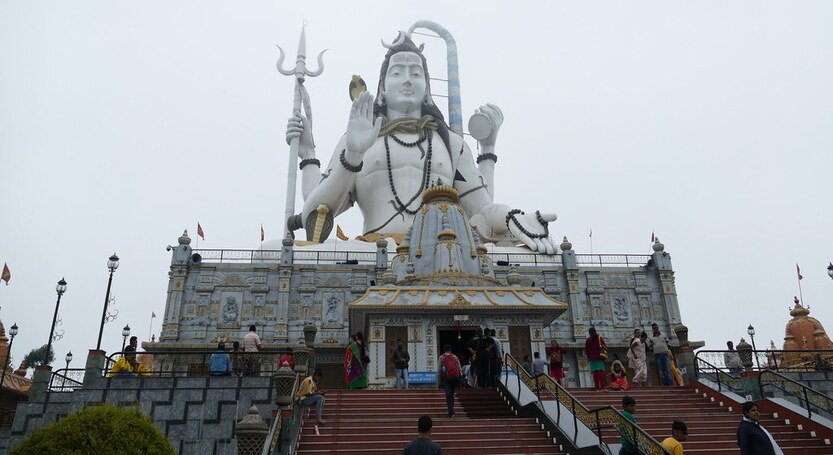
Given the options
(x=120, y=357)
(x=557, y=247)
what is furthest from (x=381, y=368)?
(x=557, y=247)

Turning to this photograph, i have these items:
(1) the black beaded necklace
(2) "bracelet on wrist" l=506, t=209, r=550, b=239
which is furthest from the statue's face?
(2) "bracelet on wrist" l=506, t=209, r=550, b=239

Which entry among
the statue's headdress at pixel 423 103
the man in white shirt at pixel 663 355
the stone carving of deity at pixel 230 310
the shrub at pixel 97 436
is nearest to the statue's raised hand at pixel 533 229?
the statue's headdress at pixel 423 103

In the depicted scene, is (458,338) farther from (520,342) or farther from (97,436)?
(97,436)

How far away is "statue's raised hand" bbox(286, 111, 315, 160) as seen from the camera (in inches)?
1197

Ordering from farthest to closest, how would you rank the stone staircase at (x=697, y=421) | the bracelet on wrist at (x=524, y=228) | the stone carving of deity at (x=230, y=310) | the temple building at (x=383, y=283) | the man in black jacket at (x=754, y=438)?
the bracelet on wrist at (x=524, y=228) < the stone carving of deity at (x=230, y=310) < the temple building at (x=383, y=283) < the stone staircase at (x=697, y=421) < the man in black jacket at (x=754, y=438)

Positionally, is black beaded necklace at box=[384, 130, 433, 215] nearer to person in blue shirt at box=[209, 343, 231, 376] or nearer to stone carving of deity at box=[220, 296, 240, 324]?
stone carving of deity at box=[220, 296, 240, 324]

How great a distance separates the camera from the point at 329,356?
21.8m

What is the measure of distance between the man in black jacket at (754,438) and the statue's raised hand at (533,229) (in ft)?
64.8

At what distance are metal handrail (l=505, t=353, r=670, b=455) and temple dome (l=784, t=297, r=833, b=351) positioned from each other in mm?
21864

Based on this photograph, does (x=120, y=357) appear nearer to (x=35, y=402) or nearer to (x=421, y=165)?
(x=35, y=402)

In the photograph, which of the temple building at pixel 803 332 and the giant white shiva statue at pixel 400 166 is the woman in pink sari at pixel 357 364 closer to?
the giant white shiva statue at pixel 400 166

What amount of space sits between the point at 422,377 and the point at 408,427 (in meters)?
4.90

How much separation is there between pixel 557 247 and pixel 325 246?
30.6 ft

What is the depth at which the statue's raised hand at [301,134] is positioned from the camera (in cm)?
3041
